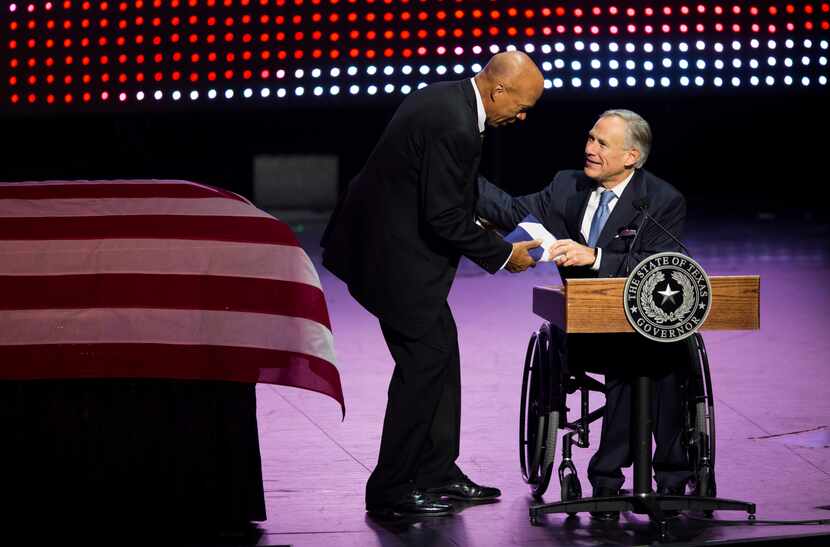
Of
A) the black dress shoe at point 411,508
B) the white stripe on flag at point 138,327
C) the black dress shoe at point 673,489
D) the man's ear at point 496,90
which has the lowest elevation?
the black dress shoe at point 411,508

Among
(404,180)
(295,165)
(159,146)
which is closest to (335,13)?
(295,165)

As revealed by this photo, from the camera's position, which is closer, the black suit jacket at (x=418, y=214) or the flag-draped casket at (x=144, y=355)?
the flag-draped casket at (x=144, y=355)

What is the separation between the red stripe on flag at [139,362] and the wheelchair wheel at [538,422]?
3.06 ft

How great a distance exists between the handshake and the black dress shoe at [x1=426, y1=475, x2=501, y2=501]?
728 millimetres

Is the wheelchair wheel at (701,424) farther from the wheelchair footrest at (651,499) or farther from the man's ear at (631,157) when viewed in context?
the man's ear at (631,157)

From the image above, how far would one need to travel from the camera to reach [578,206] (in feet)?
14.8

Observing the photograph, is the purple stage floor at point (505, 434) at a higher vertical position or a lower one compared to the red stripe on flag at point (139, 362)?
lower

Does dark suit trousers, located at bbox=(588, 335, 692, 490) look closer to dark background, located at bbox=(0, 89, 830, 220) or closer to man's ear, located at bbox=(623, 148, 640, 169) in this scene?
man's ear, located at bbox=(623, 148, 640, 169)

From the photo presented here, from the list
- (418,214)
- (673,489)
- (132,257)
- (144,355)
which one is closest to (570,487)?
(673,489)

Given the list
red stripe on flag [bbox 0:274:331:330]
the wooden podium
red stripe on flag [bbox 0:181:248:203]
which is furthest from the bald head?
red stripe on flag [bbox 0:274:331:330]

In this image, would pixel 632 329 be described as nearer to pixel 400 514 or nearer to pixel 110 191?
pixel 400 514

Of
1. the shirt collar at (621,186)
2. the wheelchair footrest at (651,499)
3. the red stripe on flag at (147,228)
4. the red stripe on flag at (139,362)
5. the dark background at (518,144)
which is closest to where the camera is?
the red stripe on flag at (139,362)

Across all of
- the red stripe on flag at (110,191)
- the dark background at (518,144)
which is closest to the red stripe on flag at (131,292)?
the red stripe on flag at (110,191)

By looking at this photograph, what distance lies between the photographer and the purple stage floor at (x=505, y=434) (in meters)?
4.11
